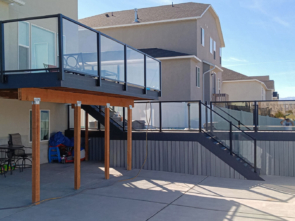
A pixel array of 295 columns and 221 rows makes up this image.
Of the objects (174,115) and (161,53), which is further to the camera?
(161,53)

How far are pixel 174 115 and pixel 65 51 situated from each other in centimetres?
629

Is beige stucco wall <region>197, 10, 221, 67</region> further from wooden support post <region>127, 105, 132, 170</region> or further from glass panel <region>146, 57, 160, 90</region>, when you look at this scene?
wooden support post <region>127, 105, 132, 170</region>

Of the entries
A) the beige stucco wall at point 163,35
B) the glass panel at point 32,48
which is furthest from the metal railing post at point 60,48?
the beige stucco wall at point 163,35

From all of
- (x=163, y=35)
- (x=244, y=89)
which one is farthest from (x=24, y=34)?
(x=244, y=89)

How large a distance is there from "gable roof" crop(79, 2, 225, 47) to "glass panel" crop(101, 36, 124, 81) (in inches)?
469

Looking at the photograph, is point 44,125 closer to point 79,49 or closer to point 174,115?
point 174,115

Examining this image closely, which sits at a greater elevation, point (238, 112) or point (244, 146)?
point (238, 112)

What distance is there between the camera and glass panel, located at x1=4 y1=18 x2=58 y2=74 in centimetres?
755

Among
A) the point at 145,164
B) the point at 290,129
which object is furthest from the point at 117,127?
the point at 290,129

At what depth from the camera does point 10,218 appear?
6.38 metres

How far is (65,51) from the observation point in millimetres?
7578

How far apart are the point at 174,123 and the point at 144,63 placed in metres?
2.91

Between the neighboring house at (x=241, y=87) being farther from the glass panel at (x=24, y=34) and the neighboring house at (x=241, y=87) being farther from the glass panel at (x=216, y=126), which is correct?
the glass panel at (x=24, y=34)

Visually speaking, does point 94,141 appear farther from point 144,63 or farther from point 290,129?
point 290,129
